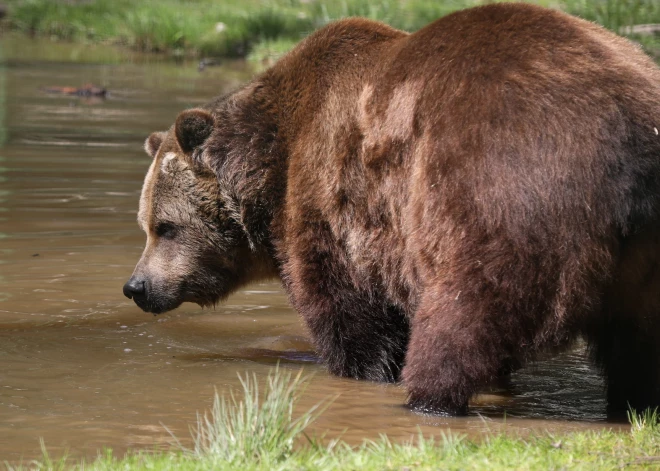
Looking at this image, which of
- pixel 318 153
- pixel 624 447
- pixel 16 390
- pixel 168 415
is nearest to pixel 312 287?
pixel 318 153

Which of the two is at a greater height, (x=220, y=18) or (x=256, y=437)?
(x=256, y=437)

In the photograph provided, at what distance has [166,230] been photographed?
6.86 meters

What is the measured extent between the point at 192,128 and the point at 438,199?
6.51 feet

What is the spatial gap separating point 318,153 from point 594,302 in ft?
6.08

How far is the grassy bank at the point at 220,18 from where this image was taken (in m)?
22.5

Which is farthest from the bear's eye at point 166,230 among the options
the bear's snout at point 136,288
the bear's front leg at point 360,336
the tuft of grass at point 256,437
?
the tuft of grass at point 256,437

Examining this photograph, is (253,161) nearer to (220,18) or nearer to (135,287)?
(135,287)

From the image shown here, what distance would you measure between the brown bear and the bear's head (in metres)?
0.01

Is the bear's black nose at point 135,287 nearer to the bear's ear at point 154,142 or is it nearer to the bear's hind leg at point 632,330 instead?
the bear's ear at point 154,142

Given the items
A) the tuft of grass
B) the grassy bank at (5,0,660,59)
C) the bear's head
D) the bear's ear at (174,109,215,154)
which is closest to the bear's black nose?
the bear's head

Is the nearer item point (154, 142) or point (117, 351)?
point (117, 351)

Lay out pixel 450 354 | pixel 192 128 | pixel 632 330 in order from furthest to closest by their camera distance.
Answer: pixel 192 128, pixel 632 330, pixel 450 354

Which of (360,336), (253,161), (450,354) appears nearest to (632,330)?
(450,354)

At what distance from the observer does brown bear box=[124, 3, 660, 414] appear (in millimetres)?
5027
